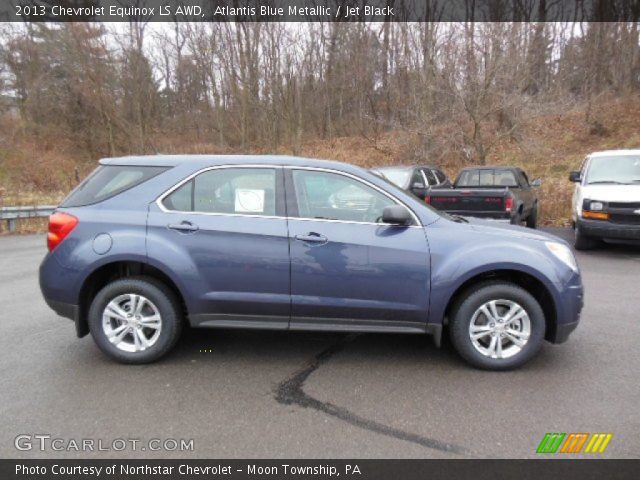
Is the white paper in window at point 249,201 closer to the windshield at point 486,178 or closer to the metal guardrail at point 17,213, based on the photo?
the windshield at point 486,178

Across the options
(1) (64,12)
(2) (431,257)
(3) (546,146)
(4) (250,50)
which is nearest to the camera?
(2) (431,257)

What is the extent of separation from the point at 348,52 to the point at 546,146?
13.9m

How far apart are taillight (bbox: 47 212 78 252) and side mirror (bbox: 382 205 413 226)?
8.59 feet

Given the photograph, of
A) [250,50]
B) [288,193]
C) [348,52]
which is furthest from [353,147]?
[288,193]

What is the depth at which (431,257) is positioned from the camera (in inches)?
143

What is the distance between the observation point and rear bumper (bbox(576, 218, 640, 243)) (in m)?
7.89

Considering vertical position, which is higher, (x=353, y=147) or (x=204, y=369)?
(x=353, y=147)

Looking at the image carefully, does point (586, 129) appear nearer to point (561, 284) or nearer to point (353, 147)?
point (353, 147)

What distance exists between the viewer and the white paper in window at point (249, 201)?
3826 millimetres

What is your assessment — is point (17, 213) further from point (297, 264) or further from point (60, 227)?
point (297, 264)

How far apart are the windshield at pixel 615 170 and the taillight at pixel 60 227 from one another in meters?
9.26

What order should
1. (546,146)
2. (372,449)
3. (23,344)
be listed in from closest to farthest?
1. (372,449)
2. (23,344)
3. (546,146)

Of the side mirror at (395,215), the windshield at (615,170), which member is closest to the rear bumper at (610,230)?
the windshield at (615,170)

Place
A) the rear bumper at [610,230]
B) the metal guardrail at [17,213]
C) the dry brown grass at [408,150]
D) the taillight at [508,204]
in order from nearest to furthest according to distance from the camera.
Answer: the rear bumper at [610,230]
the taillight at [508,204]
the metal guardrail at [17,213]
the dry brown grass at [408,150]
